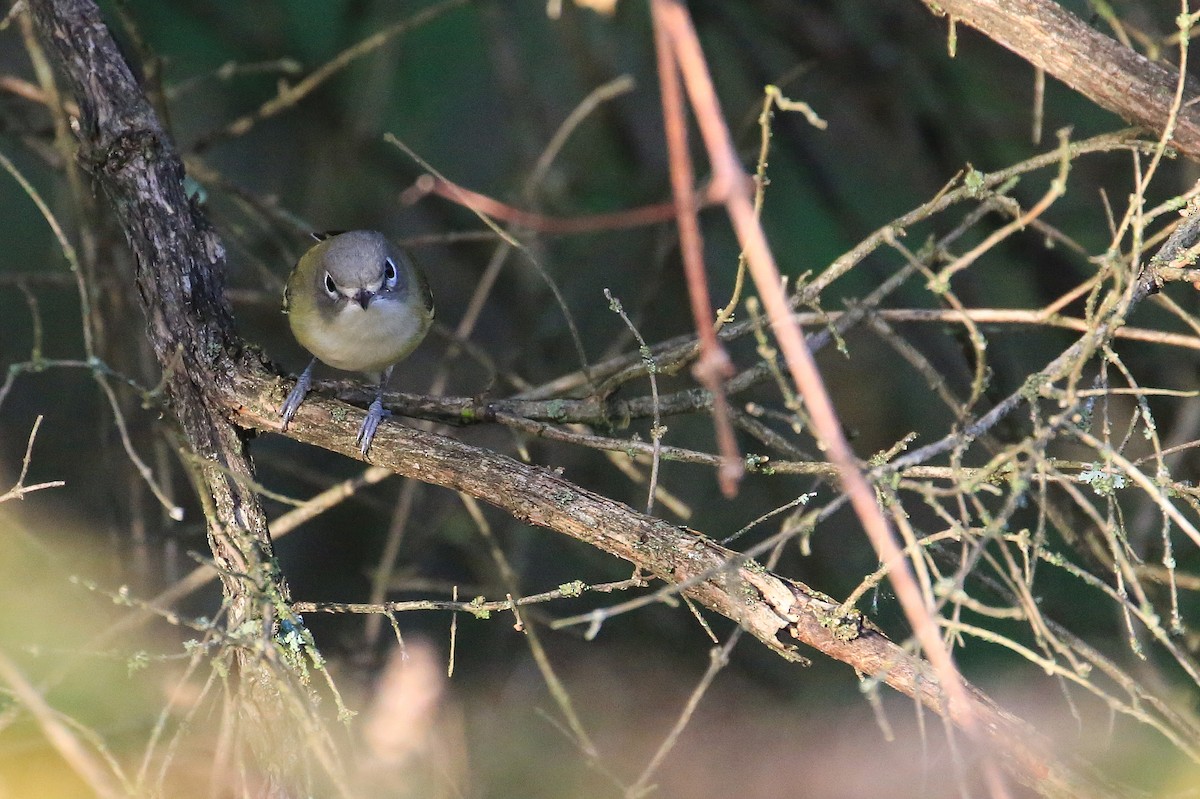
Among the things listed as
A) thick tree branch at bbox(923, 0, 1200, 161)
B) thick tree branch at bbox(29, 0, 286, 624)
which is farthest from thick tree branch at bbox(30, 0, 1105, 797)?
thick tree branch at bbox(923, 0, 1200, 161)

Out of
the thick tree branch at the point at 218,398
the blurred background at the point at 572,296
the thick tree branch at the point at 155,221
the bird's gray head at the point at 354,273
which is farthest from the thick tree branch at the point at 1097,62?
the thick tree branch at the point at 155,221

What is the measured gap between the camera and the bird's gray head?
149 inches

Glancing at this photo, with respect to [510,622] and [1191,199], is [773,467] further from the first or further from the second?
[510,622]

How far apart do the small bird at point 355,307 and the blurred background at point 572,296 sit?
0.80m

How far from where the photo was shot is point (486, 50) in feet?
20.1

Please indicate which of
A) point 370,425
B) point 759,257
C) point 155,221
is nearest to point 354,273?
point 155,221

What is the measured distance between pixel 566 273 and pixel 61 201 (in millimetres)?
2514

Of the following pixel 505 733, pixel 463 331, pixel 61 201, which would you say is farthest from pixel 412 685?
pixel 61 201

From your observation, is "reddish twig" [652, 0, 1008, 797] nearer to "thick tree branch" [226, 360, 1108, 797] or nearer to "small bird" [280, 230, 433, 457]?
"thick tree branch" [226, 360, 1108, 797]

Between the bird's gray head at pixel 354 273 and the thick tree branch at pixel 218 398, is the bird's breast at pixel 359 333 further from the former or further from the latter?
the thick tree branch at pixel 218 398

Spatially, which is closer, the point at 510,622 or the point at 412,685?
the point at 412,685

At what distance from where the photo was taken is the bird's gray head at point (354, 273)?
3.78m

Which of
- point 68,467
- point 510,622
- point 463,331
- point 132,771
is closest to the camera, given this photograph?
point 132,771

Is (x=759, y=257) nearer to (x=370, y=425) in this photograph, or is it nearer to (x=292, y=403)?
(x=370, y=425)
